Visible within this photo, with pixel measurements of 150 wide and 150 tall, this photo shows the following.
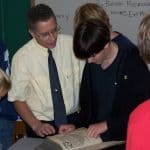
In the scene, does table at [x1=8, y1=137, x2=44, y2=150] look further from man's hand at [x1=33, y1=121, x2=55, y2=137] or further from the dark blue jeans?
the dark blue jeans

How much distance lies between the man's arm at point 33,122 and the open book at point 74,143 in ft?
1.08

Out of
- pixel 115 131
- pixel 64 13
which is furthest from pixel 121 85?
pixel 64 13

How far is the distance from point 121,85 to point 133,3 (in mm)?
1371

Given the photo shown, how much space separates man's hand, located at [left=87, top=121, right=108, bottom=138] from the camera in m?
2.16

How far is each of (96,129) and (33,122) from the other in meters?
0.50

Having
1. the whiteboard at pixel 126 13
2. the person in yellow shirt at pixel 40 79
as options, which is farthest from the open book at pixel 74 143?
the whiteboard at pixel 126 13

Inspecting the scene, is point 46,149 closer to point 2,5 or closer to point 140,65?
point 140,65

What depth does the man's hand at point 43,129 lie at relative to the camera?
2.46 m

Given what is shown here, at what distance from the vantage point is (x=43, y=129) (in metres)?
2.47

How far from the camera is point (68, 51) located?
262 centimetres

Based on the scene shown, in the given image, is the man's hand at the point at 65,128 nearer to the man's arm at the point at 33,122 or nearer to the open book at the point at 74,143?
the man's arm at the point at 33,122

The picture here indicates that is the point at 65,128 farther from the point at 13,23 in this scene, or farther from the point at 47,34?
the point at 13,23

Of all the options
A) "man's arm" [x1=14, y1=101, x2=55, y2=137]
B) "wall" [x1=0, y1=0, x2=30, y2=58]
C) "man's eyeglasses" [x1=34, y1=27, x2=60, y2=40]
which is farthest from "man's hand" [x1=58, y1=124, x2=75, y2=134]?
"wall" [x1=0, y1=0, x2=30, y2=58]

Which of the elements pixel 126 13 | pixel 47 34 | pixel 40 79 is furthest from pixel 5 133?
pixel 126 13
